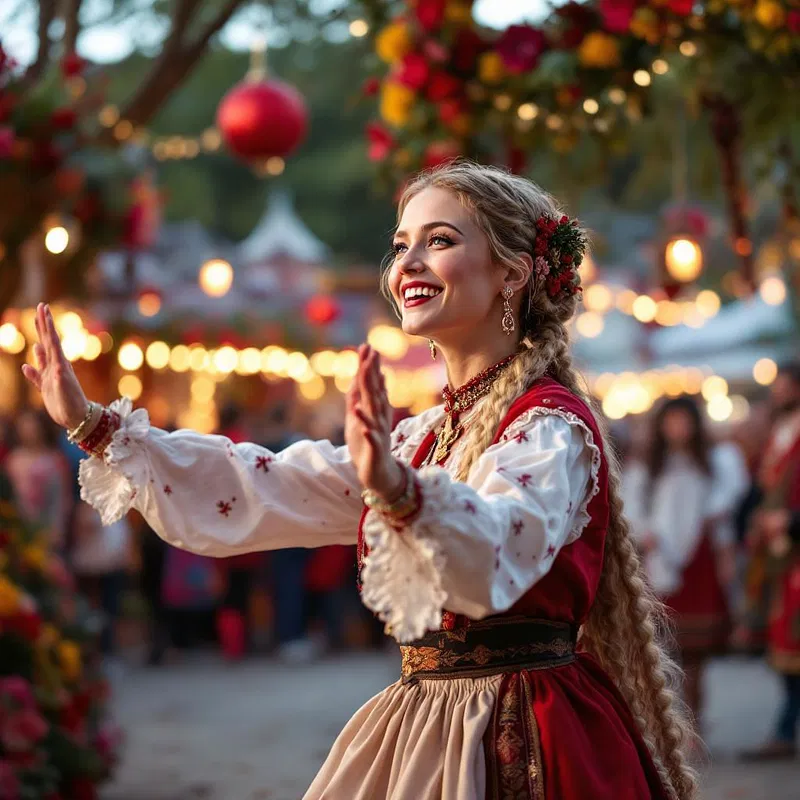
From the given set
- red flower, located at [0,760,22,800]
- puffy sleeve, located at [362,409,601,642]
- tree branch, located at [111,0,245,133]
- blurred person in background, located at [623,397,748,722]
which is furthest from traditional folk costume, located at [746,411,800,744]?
puffy sleeve, located at [362,409,601,642]

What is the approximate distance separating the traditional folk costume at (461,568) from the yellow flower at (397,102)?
109 inches

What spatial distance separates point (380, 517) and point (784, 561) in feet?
16.4

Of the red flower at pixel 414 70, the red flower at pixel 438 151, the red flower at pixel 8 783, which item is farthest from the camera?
the red flower at pixel 438 151

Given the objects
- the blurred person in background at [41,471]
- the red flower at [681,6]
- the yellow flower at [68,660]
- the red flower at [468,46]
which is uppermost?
the red flower at [468,46]

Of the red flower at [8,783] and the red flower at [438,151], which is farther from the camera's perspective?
the red flower at [438,151]

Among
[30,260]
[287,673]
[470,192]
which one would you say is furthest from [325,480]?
[287,673]

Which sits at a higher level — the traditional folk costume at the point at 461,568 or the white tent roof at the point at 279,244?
the white tent roof at the point at 279,244

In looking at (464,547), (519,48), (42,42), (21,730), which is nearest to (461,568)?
(464,547)

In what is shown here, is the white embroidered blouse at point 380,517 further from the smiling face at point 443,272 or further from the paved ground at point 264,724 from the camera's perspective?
the paved ground at point 264,724

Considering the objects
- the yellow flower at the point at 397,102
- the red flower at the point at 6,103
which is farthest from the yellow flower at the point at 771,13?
the red flower at the point at 6,103

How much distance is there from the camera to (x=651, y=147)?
25.4 ft

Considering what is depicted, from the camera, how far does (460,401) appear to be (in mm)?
3180

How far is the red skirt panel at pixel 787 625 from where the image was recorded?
6.95 meters

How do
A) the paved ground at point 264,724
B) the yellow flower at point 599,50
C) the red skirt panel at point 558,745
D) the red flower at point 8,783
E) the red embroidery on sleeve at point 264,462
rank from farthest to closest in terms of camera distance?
1. the paved ground at point 264,724
2. the yellow flower at point 599,50
3. the red flower at point 8,783
4. the red embroidery on sleeve at point 264,462
5. the red skirt panel at point 558,745
